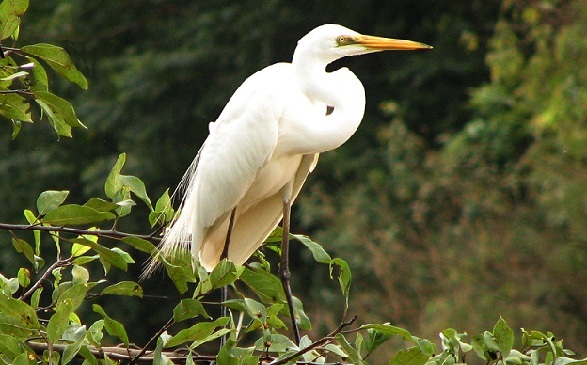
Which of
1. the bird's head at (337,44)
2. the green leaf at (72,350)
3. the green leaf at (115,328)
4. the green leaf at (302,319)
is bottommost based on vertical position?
the green leaf at (302,319)

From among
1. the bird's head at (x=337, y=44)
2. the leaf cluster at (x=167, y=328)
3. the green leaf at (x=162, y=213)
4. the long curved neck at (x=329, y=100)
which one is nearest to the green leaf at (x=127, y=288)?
the leaf cluster at (x=167, y=328)

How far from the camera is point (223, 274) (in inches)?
66.2

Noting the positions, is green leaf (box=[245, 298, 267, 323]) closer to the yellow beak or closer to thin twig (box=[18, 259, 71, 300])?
thin twig (box=[18, 259, 71, 300])

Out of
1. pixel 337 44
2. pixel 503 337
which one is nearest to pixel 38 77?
pixel 503 337

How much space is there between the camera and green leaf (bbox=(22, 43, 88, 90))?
1710 millimetres

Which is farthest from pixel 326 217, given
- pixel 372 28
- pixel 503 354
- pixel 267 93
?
pixel 503 354

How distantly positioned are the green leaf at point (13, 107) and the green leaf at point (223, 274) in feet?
1.26

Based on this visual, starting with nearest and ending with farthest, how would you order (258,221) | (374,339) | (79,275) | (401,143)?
(374,339) < (79,275) < (258,221) < (401,143)

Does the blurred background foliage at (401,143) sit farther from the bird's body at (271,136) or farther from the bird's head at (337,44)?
the bird's head at (337,44)

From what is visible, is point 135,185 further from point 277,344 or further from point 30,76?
point 277,344

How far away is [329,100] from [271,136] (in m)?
0.16

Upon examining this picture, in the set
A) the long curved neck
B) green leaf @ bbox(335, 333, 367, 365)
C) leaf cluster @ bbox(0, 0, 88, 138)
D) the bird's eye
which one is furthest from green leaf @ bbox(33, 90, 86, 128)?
the bird's eye

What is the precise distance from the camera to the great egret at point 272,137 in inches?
105

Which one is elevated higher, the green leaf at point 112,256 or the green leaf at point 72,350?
the green leaf at point 112,256
